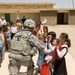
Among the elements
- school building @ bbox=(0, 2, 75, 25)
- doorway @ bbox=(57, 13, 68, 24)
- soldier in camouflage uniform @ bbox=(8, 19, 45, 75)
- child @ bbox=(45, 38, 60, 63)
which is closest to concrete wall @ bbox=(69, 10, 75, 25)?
school building @ bbox=(0, 2, 75, 25)

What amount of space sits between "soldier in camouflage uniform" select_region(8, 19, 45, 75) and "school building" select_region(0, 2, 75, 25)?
29.2 meters

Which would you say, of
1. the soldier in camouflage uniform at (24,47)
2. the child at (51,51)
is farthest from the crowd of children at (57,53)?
the soldier in camouflage uniform at (24,47)

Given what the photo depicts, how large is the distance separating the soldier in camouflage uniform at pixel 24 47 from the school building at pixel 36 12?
2921 centimetres

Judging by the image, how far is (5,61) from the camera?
10094 millimetres

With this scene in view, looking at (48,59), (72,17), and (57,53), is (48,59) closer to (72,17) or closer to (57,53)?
(57,53)

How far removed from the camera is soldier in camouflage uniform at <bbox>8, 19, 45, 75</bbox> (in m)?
5.18

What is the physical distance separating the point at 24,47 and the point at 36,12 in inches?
1253

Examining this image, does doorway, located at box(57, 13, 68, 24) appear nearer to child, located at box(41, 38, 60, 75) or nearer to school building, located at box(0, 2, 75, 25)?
school building, located at box(0, 2, 75, 25)

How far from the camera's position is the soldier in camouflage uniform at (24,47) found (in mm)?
5184

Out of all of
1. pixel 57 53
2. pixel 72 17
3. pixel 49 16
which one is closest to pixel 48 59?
pixel 57 53

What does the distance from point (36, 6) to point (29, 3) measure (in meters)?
1.22

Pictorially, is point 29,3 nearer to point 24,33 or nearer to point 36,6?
point 36,6

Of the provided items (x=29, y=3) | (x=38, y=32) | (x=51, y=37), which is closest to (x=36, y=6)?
(x=29, y=3)

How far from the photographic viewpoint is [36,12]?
121 ft
